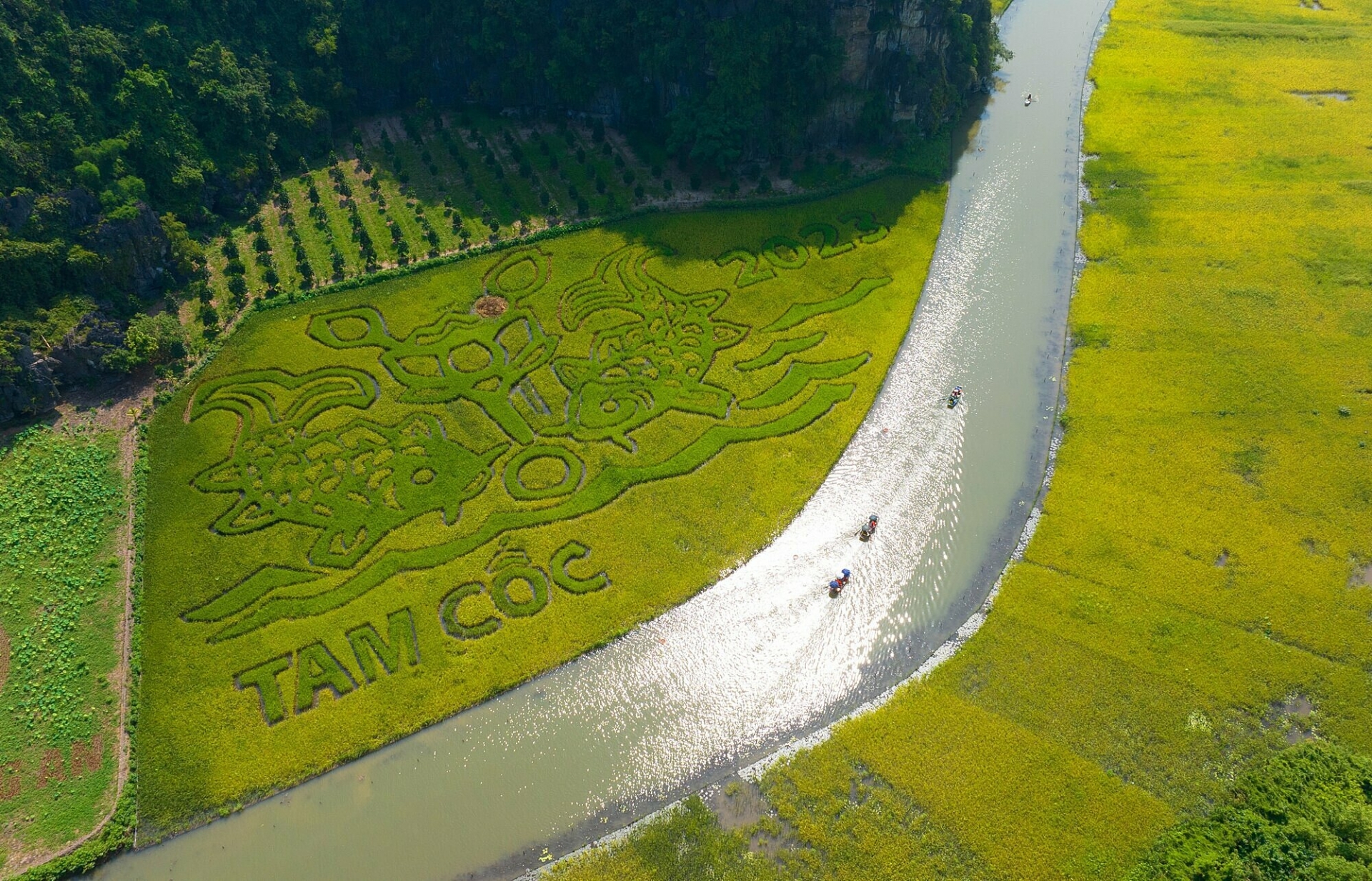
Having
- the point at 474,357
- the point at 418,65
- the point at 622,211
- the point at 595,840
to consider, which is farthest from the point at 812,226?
the point at 595,840

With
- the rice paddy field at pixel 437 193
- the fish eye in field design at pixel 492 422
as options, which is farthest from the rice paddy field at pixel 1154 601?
the rice paddy field at pixel 437 193

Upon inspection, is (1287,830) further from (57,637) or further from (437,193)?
(437,193)

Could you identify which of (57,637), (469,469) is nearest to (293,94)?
(469,469)

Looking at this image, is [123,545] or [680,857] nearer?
[680,857]

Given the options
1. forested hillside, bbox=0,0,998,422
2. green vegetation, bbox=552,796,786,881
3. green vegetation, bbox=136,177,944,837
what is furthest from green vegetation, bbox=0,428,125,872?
green vegetation, bbox=552,796,786,881

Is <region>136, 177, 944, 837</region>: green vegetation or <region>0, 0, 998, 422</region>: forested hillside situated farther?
<region>0, 0, 998, 422</region>: forested hillside

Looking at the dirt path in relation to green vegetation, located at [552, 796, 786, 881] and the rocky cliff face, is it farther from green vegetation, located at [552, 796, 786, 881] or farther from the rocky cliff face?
the rocky cliff face
